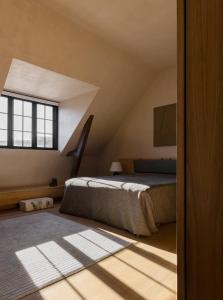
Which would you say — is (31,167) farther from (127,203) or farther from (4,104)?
(127,203)

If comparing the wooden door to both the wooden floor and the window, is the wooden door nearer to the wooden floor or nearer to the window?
the wooden floor

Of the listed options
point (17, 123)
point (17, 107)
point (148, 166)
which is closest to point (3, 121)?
point (17, 123)

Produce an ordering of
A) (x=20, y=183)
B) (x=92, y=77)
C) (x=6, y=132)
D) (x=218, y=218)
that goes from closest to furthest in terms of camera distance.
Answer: (x=218, y=218) < (x=92, y=77) < (x=6, y=132) < (x=20, y=183)

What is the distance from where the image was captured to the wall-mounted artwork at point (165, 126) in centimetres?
470

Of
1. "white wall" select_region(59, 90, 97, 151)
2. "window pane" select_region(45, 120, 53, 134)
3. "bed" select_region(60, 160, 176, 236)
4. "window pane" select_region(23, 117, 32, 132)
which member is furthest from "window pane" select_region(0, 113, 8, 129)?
"bed" select_region(60, 160, 176, 236)

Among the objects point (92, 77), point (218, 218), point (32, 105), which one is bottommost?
point (218, 218)

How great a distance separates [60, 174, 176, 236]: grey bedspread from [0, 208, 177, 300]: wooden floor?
18.0 inches

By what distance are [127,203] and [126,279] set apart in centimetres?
123

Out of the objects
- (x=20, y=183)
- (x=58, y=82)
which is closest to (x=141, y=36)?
(x=58, y=82)

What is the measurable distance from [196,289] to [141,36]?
3422 mm

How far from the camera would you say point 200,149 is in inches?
28.5

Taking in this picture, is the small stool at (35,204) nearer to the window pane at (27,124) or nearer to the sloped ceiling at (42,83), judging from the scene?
the window pane at (27,124)

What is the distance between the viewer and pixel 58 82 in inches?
160

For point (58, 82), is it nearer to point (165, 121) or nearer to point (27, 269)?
point (165, 121)
